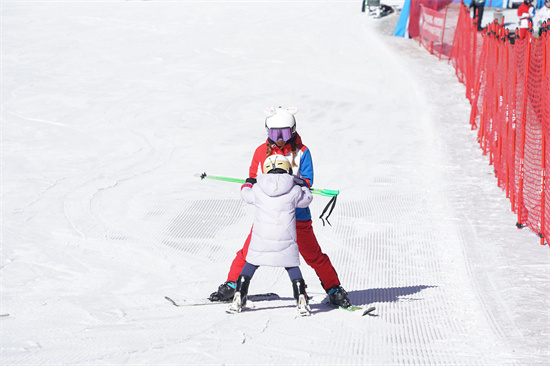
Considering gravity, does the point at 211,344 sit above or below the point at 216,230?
above

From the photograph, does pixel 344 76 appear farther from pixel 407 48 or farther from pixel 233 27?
pixel 233 27

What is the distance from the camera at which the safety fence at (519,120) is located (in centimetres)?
951

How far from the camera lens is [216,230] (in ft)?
32.6

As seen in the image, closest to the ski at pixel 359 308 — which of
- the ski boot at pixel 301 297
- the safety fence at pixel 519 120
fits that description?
the ski boot at pixel 301 297

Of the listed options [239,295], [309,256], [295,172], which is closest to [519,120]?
[309,256]

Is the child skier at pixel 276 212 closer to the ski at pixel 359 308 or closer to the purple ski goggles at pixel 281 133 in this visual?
the purple ski goggles at pixel 281 133

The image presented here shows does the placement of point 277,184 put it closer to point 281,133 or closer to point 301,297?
point 281,133

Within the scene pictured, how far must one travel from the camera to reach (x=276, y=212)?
602 centimetres

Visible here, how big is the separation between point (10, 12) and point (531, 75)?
74.6 ft

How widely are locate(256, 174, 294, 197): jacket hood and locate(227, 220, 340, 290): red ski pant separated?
395 mm

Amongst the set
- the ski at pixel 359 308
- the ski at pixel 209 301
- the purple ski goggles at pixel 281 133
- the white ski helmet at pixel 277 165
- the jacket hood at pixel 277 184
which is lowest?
the ski at pixel 209 301

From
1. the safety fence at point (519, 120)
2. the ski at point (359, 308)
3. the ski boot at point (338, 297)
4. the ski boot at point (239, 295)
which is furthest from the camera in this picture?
the safety fence at point (519, 120)

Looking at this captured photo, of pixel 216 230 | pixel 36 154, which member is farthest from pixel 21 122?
pixel 216 230

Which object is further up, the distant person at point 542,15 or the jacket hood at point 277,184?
the jacket hood at point 277,184
